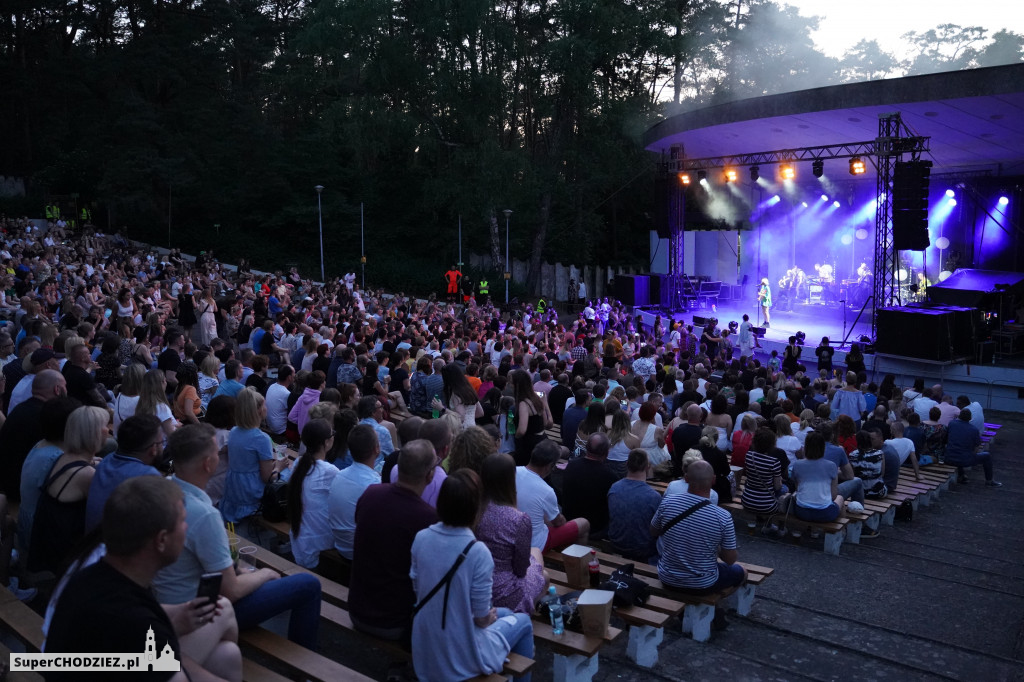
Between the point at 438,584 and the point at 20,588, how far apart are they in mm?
2534

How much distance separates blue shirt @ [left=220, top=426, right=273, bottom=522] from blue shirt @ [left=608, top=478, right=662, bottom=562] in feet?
7.59

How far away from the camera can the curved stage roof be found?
15.9 metres

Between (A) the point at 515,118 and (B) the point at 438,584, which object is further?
(A) the point at 515,118

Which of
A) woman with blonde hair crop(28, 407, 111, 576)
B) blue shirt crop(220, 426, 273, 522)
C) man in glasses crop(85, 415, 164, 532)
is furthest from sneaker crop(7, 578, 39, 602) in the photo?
blue shirt crop(220, 426, 273, 522)

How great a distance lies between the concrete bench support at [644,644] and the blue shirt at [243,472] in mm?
2558

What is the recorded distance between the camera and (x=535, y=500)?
15.9 ft

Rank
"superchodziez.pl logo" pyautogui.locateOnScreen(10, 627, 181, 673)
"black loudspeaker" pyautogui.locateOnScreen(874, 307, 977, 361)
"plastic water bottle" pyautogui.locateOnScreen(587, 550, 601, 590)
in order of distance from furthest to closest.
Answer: "black loudspeaker" pyautogui.locateOnScreen(874, 307, 977, 361) → "plastic water bottle" pyautogui.locateOnScreen(587, 550, 601, 590) → "superchodziez.pl logo" pyautogui.locateOnScreen(10, 627, 181, 673)

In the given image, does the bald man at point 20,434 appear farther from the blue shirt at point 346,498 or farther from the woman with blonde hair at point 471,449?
the woman with blonde hair at point 471,449

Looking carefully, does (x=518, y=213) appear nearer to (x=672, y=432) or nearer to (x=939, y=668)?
(x=672, y=432)

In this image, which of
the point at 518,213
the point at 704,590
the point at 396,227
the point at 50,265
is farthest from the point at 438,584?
the point at 396,227

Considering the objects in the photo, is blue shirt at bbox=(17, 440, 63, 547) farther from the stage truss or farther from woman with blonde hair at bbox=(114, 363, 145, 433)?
the stage truss

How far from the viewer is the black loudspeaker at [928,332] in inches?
627

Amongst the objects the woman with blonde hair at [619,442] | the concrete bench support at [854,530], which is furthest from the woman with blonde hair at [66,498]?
the concrete bench support at [854,530]

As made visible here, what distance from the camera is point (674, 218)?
76.9 ft
